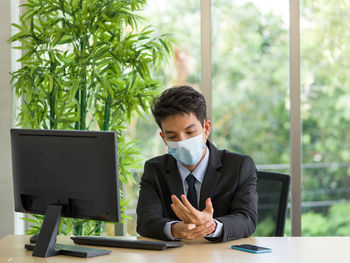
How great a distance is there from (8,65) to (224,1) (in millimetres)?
1708

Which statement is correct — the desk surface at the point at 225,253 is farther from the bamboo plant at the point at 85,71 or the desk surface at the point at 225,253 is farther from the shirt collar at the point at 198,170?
the bamboo plant at the point at 85,71

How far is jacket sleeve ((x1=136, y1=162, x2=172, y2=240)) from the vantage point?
2344mm

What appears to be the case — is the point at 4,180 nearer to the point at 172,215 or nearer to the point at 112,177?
the point at 172,215

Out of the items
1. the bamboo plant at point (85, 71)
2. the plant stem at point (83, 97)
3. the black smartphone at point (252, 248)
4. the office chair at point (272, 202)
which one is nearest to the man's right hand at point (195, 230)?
the black smartphone at point (252, 248)

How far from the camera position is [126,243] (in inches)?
87.8

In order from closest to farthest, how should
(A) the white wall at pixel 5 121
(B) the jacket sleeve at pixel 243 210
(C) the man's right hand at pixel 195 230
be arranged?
(C) the man's right hand at pixel 195 230
(B) the jacket sleeve at pixel 243 210
(A) the white wall at pixel 5 121

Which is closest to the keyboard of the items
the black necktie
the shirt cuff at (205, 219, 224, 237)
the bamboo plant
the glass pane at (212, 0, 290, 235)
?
the shirt cuff at (205, 219, 224, 237)

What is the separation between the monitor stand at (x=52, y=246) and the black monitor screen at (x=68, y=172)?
0.05 metres

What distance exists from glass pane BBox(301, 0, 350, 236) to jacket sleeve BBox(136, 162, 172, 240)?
175 centimetres

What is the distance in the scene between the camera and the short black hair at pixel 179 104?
2.41m

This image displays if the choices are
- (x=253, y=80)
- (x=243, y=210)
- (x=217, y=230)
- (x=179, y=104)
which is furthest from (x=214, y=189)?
(x=253, y=80)

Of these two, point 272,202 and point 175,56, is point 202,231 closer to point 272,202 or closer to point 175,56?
point 272,202

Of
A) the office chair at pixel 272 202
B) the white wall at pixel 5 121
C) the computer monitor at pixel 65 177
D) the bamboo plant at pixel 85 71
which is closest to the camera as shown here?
the computer monitor at pixel 65 177

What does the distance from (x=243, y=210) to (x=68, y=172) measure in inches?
33.0
